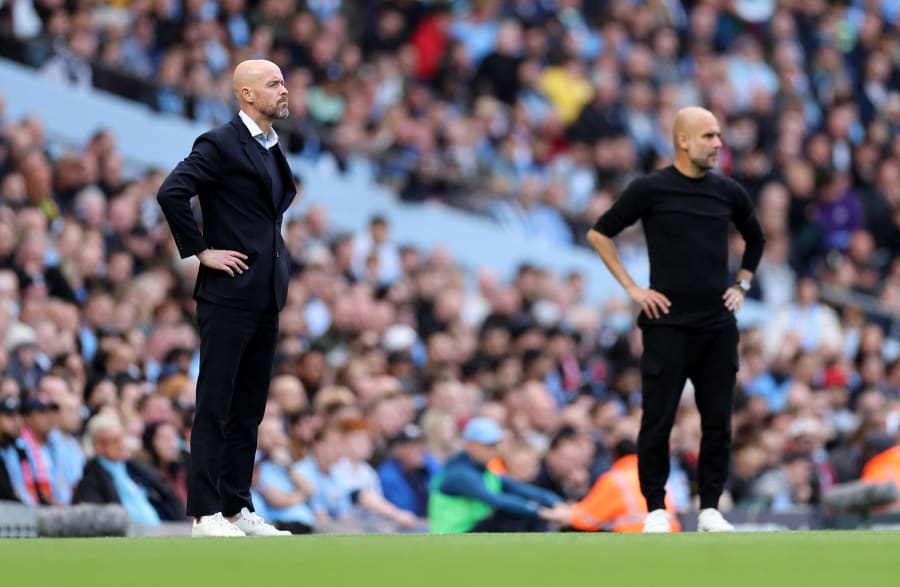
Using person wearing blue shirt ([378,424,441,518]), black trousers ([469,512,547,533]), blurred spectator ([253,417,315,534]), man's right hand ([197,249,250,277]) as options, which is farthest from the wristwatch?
person wearing blue shirt ([378,424,441,518])

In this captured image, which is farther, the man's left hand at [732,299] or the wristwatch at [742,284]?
the wristwatch at [742,284]

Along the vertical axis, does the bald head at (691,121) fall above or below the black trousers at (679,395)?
above

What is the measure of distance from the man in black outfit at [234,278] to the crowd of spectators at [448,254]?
122 inches

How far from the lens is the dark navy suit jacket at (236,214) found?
864 cm

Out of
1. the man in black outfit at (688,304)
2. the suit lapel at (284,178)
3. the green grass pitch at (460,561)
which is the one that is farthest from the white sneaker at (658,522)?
the suit lapel at (284,178)

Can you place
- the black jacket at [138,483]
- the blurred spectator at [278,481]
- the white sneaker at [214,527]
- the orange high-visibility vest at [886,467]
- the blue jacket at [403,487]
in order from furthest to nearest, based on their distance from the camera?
1. the blue jacket at [403,487]
2. the orange high-visibility vest at [886,467]
3. the blurred spectator at [278,481]
4. the black jacket at [138,483]
5. the white sneaker at [214,527]

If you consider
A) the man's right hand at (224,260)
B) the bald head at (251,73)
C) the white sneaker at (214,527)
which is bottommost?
the white sneaker at (214,527)

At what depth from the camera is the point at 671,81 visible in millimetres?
24641

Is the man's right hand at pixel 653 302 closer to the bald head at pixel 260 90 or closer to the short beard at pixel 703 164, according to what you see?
the short beard at pixel 703 164

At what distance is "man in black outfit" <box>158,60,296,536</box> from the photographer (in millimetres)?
8547

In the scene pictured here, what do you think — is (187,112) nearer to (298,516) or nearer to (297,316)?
(297,316)

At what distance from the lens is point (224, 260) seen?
338 inches

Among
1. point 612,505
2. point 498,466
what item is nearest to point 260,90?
point 612,505

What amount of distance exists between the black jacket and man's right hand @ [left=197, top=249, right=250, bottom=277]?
341cm
